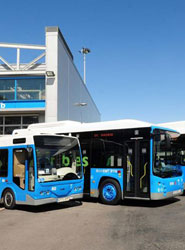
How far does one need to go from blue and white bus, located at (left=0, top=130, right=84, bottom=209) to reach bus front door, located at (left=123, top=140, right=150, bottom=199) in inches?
65.8

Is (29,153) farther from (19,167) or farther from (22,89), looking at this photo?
(22,89)

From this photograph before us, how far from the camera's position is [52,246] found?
5629 mm

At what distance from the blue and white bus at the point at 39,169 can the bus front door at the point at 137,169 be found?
167cm

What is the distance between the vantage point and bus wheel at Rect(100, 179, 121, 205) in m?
10.8

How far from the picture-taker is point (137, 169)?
10414 millimetres

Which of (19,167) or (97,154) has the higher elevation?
(97,154)

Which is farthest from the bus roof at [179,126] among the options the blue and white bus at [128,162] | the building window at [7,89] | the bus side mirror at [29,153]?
the building window at [7,89]

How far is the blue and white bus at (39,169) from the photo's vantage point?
9305mm

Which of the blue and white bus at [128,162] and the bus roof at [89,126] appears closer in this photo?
the blue and white bus at [128,162]

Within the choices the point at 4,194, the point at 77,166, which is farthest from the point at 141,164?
the point at 4,194

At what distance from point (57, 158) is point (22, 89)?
16.5m

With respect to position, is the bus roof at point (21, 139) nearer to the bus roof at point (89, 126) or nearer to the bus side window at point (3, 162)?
the bus side window at point (3, 162)

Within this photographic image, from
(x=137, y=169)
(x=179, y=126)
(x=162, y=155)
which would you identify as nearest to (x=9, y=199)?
(x=137, y=169)

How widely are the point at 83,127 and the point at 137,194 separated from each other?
356cm
